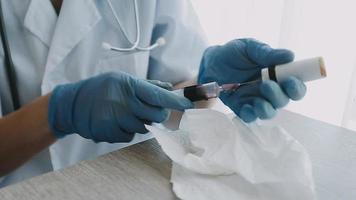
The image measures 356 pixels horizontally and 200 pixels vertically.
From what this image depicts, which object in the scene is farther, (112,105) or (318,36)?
(318,36)

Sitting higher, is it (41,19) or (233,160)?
(41,19)

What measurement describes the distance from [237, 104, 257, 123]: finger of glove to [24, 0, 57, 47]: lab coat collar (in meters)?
0.47

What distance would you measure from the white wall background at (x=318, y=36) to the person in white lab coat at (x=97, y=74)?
304mm

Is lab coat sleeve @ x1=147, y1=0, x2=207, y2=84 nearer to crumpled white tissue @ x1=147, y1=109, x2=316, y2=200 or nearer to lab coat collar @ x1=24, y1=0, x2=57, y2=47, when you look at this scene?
lab coat collar @ x1=24, y1=0, x2=57, y2=47

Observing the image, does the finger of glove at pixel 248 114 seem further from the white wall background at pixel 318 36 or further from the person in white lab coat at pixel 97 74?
the white wall background at pixel 318 36

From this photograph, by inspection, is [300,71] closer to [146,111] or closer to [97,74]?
[146,111]

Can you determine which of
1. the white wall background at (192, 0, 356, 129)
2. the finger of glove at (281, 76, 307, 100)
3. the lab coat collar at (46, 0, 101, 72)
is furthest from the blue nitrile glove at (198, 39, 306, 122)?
the white wall background at (192, 0, 356, 129)

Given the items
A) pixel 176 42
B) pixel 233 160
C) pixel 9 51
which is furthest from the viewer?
pixel 176 42

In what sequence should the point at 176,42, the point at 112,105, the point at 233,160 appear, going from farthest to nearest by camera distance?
the point at 176,42
the point at 112,105
the point at 233,160

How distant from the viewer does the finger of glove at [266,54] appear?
1.62ft

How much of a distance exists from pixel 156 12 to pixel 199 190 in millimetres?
559

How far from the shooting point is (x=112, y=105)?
1.76 ft

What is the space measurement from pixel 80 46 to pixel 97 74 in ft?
0.24

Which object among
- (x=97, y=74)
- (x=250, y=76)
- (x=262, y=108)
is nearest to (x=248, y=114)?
(x=262, y=108)
